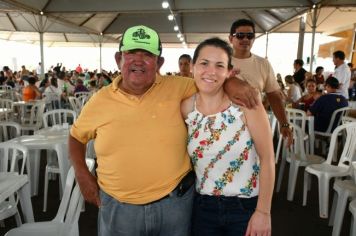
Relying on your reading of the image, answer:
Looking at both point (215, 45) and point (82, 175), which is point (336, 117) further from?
point (82, 175)

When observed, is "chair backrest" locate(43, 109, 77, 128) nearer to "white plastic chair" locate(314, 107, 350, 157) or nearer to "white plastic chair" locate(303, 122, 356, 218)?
"white plastic chair" locate(303, 122, 356, 218)

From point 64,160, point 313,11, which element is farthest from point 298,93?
point 64,160

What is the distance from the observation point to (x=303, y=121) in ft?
18.0

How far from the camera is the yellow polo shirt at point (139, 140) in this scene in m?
1.62

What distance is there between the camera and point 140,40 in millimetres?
1634

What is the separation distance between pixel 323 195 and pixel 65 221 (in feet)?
9.29

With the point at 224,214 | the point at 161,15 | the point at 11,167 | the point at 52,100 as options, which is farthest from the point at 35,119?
the point at 161,15

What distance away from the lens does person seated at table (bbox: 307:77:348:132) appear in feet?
19.1

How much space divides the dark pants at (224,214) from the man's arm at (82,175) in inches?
22.3

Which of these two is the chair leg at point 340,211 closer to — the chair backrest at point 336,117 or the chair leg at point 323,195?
the chair leg at point 323,195

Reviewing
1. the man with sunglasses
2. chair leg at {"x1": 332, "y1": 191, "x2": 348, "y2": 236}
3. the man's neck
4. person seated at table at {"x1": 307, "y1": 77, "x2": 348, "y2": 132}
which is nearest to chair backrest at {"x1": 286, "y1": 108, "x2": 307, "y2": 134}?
person seated at table at {"x1": 307, "y1": 77, "x2": 348, "y2": 132}

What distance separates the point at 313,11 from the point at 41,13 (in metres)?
9.43

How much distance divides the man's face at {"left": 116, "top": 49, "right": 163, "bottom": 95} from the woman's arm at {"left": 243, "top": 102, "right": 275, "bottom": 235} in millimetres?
501

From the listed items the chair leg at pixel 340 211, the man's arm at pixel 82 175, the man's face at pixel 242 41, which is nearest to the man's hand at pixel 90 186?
the man's arm at pixel 82 175
